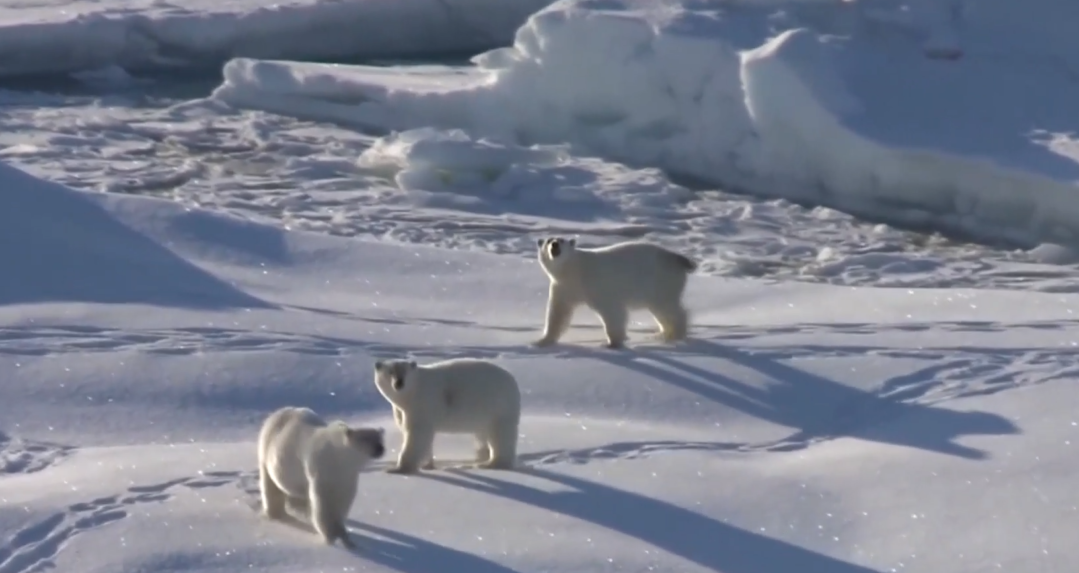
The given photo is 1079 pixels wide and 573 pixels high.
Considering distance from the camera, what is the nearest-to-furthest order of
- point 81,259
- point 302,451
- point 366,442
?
point 366,442
point 302,451
point 81,259

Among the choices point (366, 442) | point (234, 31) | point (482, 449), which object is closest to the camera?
point (366, 442)

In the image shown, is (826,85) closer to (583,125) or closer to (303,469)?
(583,125)

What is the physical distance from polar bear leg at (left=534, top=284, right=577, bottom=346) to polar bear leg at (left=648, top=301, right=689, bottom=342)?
255 millimetres

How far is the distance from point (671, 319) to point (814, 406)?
2.23 feet

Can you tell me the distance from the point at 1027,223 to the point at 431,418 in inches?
184

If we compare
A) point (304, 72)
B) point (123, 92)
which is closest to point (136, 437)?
point (304, 72)

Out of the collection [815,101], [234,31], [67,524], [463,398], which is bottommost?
[67,524]

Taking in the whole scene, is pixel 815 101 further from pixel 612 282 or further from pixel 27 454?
pixel 27 454

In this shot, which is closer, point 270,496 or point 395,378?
point 270,496

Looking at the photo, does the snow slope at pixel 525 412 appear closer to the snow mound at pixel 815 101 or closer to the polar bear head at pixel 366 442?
the polar bear head at pixel 366 442

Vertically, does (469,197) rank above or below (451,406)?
above

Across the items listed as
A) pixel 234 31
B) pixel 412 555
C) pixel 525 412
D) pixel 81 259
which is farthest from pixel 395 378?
pixel 234 31

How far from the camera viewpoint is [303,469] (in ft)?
11.8

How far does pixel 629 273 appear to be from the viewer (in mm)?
4953
